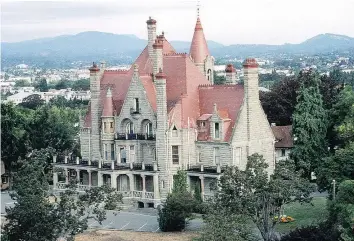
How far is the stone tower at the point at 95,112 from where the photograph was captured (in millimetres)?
61188

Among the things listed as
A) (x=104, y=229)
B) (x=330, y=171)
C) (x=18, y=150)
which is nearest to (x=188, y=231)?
(x=104, y=229)

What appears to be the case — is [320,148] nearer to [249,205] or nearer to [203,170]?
[203,170]

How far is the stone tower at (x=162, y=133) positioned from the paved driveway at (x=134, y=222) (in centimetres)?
232

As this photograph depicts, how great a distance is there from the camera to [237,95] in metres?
56.4

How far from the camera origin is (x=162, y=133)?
185 ft

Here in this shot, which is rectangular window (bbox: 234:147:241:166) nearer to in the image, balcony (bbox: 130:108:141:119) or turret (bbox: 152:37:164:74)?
balcony (bbox: 130:108:141:119)

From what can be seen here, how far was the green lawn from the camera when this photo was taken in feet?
156

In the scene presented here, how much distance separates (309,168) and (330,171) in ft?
44.3

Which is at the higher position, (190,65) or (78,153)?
(190,65)

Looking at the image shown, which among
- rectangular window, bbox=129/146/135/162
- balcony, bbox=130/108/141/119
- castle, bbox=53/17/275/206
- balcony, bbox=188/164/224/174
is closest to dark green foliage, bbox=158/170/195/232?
balcony, bbox=188/164/224/174

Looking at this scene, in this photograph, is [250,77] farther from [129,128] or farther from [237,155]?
[129,128]

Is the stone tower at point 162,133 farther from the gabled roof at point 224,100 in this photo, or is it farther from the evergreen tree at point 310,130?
the evergreen tree at point 310,130

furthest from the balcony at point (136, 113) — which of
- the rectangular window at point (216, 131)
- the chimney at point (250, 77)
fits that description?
the chimney at point (250, 77)

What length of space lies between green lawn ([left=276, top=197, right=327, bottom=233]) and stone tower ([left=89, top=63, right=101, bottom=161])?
54.5 ft
